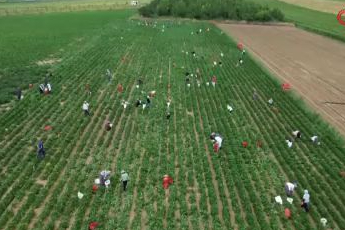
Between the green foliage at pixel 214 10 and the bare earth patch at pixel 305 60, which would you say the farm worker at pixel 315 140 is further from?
the green foliage at pixel 214 10

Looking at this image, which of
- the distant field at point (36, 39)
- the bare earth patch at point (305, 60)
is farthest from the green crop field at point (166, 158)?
the distant field at point (36, 39)

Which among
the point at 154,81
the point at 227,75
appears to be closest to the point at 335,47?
the point at 227,75

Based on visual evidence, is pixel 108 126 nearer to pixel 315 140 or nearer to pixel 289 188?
pixel 289 188

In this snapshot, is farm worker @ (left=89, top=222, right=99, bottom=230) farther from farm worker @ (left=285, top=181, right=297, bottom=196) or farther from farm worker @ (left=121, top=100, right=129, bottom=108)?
farm worker @ (left=121, top=100, right=129, bottom=108)

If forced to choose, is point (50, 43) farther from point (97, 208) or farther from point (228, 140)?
point (97, 208)

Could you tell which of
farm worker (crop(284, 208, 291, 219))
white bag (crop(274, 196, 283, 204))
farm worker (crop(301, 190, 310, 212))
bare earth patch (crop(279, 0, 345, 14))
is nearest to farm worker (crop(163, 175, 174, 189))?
white bag (crop(274, 196, 283, 204))
